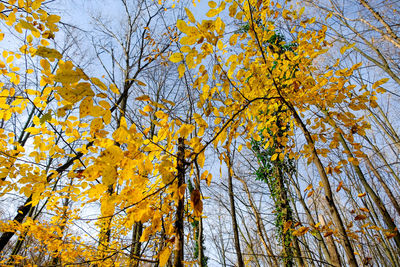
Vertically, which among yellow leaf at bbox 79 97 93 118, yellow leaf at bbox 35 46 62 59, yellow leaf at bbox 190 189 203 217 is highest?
yellow leaf at bbox 35 46 62 59

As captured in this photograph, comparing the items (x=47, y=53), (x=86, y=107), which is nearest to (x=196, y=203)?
(x=86, y=107)

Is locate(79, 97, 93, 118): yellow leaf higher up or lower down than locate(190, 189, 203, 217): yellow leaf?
higher up

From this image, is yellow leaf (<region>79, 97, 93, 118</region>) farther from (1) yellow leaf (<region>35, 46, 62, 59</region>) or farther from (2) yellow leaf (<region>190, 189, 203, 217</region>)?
(2) yellow leaf (<region>190, 189, 203, 217</region>)

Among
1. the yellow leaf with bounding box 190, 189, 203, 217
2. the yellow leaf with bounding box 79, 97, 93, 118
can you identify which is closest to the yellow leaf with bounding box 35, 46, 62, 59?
the yellow leaf with bounding box 79, 97, 93, 118

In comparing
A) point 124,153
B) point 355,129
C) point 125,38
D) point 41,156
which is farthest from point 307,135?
point 125,38

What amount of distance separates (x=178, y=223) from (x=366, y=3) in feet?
22.1

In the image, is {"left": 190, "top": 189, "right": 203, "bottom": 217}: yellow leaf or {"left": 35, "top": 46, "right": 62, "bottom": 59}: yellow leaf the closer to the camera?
{"left": 35, "top": 46, "right": 62, "bottom": 59}: yellow leaf

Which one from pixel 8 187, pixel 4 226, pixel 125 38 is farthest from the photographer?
pixel 125 38

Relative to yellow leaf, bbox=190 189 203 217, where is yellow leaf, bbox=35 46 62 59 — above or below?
above

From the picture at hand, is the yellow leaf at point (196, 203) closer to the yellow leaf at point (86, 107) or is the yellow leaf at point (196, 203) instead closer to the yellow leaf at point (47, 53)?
the yellow leaf at point (86, 107)

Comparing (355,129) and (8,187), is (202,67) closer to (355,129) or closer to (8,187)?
(355,129)

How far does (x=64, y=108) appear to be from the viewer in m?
0.74

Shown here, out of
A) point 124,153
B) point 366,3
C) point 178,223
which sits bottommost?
point 178,223

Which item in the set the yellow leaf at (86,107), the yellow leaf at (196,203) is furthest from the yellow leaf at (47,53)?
the yellow leaf at (196,203)
